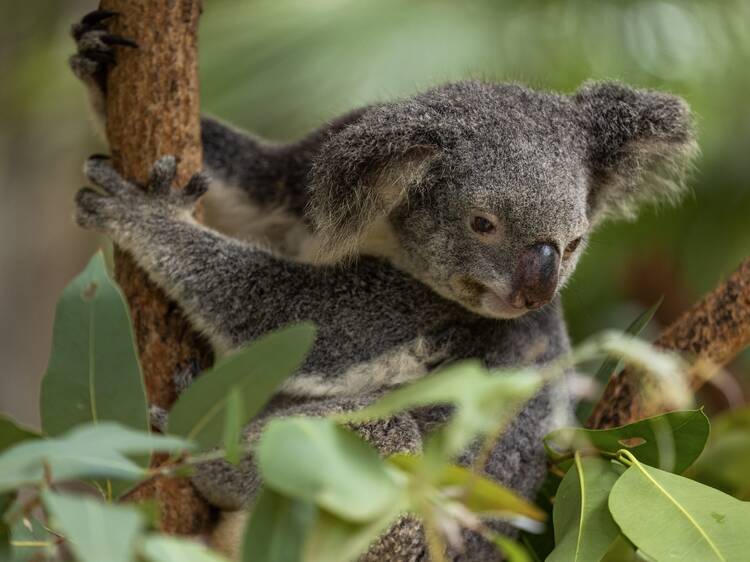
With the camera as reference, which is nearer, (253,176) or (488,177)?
(488,177)

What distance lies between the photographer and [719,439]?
8.77ft

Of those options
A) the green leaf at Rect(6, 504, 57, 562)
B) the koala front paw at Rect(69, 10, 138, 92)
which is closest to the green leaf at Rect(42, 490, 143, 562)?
the green leaf at Rect(6, 504, 57, 562)

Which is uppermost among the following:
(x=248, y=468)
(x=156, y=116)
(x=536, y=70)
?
(x=156, y=116)

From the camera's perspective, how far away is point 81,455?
1.06 metres

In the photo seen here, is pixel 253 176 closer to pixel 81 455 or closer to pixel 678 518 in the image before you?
pixel 678 518

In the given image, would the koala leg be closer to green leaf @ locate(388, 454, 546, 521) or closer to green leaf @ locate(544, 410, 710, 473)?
green leaf @ locate(544, 410, 710, 473)

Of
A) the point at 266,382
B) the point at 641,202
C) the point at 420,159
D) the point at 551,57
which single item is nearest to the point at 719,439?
the point at 641,202

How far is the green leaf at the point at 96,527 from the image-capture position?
0.93 m

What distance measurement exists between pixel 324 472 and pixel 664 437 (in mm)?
1004

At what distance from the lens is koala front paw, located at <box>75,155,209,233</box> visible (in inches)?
90.7

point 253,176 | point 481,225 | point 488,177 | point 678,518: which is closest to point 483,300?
point 481,225

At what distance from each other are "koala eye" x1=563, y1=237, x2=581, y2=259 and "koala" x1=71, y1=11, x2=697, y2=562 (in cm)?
1

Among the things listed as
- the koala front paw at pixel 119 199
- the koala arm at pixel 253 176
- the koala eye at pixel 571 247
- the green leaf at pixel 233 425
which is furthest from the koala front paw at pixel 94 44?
the green leaf at pixel 233 425

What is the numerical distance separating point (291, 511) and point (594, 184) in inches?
63.7
